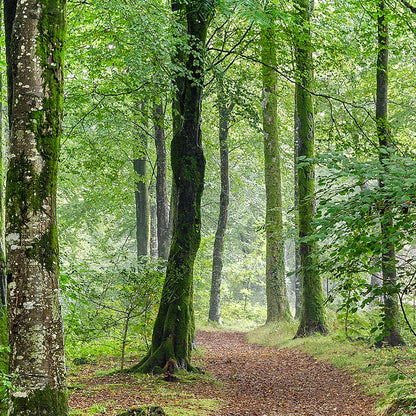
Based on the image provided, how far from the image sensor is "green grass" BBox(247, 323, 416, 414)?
661cm

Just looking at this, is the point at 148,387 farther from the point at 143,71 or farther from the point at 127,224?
the point at 127,224

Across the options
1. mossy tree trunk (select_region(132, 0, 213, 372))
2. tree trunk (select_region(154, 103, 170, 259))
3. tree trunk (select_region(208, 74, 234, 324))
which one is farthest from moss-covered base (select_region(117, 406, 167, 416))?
tree trunk (select_region(208, 74, 234, 324))

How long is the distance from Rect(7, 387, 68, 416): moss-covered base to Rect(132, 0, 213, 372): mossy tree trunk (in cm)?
474

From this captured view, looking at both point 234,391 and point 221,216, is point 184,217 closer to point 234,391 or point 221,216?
point 234,391

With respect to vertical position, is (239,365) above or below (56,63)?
below

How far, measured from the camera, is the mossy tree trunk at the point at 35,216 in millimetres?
3660

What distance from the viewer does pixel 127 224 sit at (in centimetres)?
2439

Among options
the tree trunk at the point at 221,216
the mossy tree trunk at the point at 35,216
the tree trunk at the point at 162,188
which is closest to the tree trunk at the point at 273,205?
the tree trunk at the point at 221,216

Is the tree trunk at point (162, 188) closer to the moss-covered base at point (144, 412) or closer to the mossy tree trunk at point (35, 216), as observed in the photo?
the moss-covered base at point (144, 412)

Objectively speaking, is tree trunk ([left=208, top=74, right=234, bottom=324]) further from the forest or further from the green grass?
the green grass

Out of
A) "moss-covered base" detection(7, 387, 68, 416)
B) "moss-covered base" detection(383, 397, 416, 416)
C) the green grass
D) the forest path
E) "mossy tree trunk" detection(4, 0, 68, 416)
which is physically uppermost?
"mossy tree trunk" detection(4, 0, 68, 416)

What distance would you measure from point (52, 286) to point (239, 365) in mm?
7663

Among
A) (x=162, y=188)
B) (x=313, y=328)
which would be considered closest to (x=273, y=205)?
(x=162, y=188)

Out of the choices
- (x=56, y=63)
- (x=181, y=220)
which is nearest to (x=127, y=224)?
(x=181, y=220)
